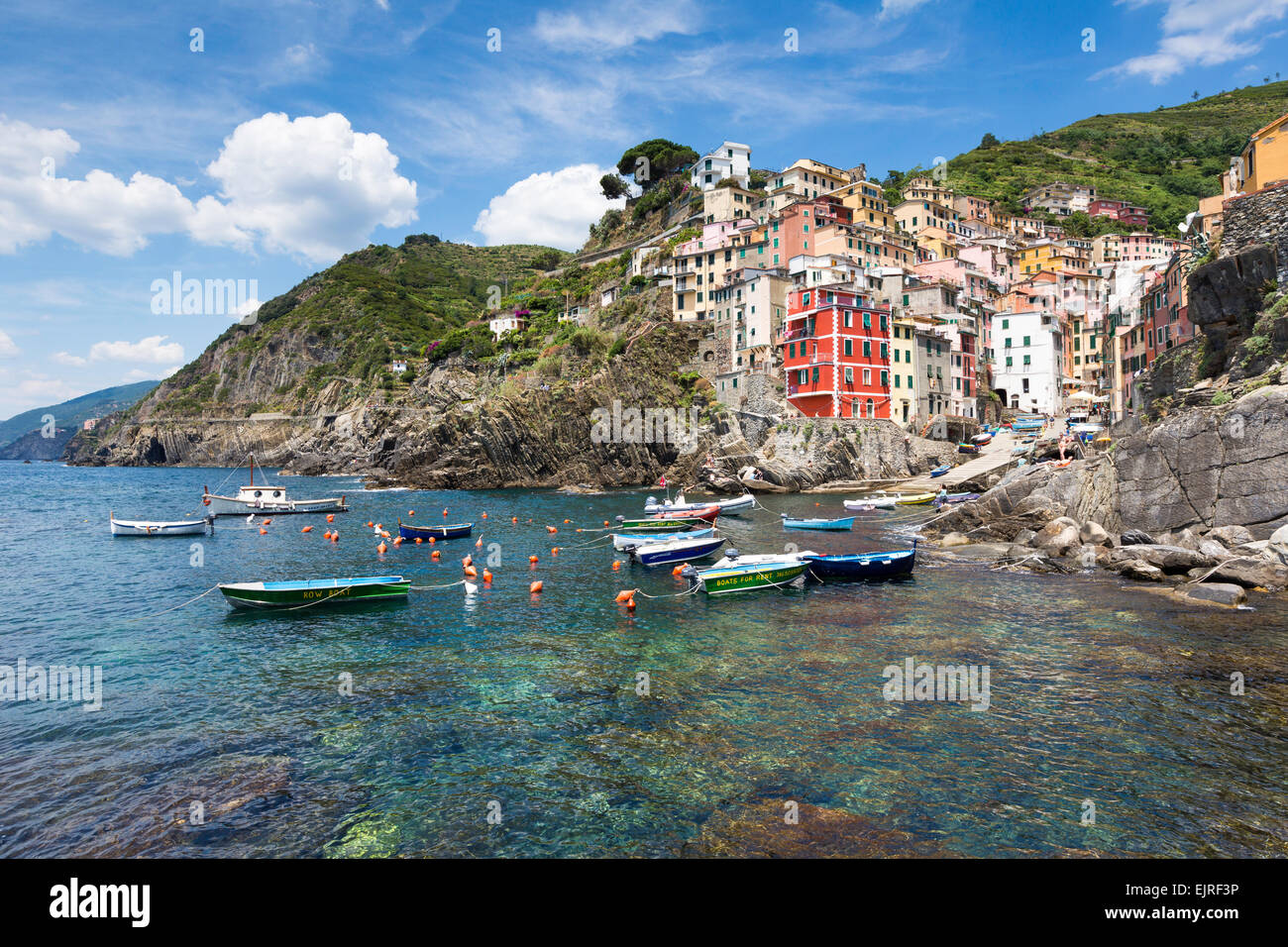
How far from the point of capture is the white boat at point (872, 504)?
4959 centimetres

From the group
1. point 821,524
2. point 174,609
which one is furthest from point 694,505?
point 174,609

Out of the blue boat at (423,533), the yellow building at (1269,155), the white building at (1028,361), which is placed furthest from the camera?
the white building at (1028,361)

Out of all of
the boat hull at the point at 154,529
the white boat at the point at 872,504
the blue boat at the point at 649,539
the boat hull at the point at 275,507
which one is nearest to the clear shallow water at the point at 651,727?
the blue boat at the point at 649,539

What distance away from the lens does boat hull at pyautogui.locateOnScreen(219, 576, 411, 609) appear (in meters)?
24.4

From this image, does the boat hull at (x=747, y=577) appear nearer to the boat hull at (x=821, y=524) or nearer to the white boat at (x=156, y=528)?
the boat hull at (x=821, y=524)

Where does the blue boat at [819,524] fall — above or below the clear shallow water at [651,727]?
above

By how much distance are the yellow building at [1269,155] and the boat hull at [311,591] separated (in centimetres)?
4317

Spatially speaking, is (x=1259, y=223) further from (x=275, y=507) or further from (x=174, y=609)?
(x=275, y=507)

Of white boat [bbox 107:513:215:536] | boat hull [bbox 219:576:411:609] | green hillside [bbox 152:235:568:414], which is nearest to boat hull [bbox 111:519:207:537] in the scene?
white boat [bbox 107:513:215:536]

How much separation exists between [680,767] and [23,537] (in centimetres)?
5438

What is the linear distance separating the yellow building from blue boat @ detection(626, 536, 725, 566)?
103ft

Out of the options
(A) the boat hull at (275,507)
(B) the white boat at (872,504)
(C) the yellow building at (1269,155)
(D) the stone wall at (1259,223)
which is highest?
(C) the yellow building at (1269,155)
